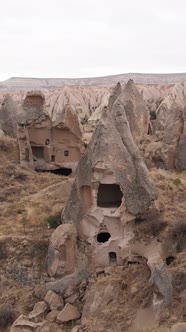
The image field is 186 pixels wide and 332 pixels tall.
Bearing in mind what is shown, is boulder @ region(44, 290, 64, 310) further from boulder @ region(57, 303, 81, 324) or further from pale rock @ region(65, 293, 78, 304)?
boulder @ region(57, 303, 81, 324)

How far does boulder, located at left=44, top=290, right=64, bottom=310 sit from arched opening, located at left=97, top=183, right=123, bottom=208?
8.93 feet

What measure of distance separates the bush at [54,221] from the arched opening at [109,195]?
122cm

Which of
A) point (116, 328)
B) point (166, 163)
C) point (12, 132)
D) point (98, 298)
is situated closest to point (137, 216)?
point (98, 298)

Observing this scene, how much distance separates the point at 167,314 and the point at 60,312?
100 inches

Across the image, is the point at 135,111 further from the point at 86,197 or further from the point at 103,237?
the point at 103,237

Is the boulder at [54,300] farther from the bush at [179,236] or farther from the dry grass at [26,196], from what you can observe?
the bush at [179,236]

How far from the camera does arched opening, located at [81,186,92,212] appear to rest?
482 inches

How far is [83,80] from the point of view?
13662 centimetres

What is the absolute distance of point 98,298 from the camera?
1079 cm

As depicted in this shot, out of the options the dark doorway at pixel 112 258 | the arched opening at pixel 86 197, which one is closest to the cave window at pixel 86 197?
the arched opening at pixel 86 197

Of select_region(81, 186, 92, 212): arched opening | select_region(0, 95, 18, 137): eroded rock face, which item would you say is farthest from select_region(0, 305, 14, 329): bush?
select_region(0, 95, 18, 137): eroded rock face

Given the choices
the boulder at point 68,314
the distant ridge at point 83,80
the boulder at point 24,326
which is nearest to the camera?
the boulder at point 24,326

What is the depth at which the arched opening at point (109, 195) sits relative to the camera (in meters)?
13.0

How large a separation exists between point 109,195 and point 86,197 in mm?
1045
